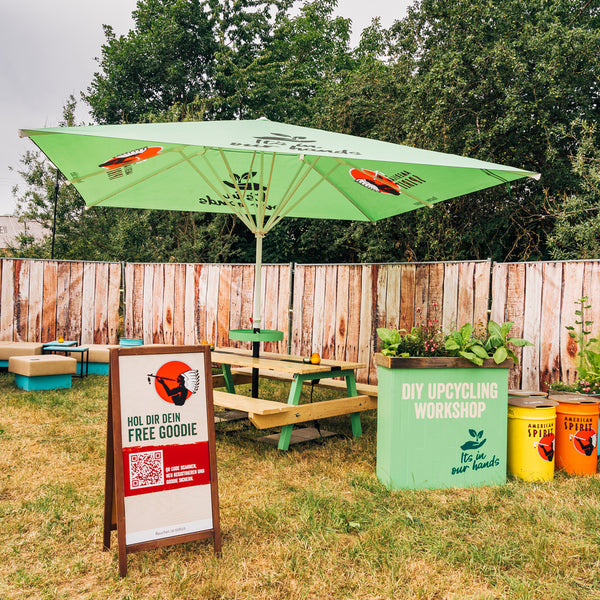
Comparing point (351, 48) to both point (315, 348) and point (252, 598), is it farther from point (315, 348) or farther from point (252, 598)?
point (252, 598)

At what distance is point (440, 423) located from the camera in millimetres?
3477

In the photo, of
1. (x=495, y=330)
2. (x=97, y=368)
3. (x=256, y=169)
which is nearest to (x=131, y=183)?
(x=256, y=169)

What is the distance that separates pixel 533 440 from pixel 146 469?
2.60 metres

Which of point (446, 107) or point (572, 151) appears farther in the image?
point (572, 151)

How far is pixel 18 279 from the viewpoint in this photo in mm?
8406

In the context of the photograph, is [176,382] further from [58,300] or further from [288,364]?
[58,300]

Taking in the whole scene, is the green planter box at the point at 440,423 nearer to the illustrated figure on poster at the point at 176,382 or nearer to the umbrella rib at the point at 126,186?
the illustrated figure on poster at the point at 176,382

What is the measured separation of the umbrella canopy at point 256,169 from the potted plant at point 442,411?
4.24 ft

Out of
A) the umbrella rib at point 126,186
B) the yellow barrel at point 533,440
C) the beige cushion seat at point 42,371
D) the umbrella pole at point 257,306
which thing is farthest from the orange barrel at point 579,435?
the beige cushion seat at point 42,371

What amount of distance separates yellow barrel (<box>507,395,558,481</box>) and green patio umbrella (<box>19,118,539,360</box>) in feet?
5.61

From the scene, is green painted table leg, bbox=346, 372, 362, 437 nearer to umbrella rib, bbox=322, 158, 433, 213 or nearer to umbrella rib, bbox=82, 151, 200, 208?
umbrella rib, bbox=322, 158, 433, 213

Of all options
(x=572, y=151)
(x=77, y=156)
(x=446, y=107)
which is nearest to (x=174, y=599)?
(x=77, y=156)

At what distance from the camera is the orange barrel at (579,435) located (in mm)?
3680

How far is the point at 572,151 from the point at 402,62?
439cm
